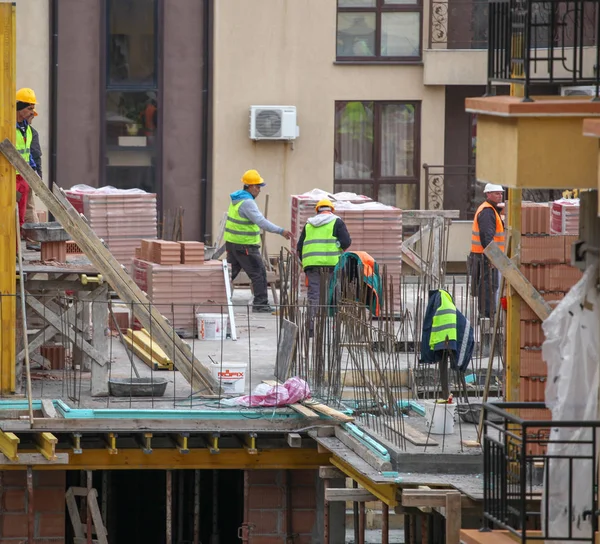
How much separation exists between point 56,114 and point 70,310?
1387cm

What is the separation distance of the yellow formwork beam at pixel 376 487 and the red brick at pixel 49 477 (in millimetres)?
3420

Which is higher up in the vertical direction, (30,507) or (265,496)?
→ (30,507)

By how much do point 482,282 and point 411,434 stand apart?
4.95m

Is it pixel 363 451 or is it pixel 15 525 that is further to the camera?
pixel 15 525

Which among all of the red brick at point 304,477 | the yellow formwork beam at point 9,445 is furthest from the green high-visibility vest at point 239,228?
→ the yellow formwork beam at point 9,445

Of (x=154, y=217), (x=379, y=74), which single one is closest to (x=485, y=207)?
(x=154, y=217)

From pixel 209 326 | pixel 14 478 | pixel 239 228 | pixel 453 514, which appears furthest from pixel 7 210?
pixel 239 228

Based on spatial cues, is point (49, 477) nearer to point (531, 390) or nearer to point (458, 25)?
point (531, 390)

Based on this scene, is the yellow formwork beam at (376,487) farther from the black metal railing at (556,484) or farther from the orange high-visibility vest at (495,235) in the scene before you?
the orange high-visibility vest at (495,235)

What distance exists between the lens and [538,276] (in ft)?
49.5

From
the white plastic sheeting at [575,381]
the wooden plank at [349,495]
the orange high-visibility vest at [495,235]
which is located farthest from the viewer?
the orange high-visibility vest at [495,235]

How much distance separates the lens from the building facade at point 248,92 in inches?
1252

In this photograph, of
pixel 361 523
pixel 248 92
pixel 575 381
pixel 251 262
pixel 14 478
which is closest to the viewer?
pixel 575 381

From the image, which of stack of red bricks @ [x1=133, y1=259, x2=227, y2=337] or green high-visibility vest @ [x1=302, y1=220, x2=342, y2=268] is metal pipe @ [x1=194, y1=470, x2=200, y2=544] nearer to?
stack of red bricks @ [x1=133, y1=259, x2=227, y2=337]
